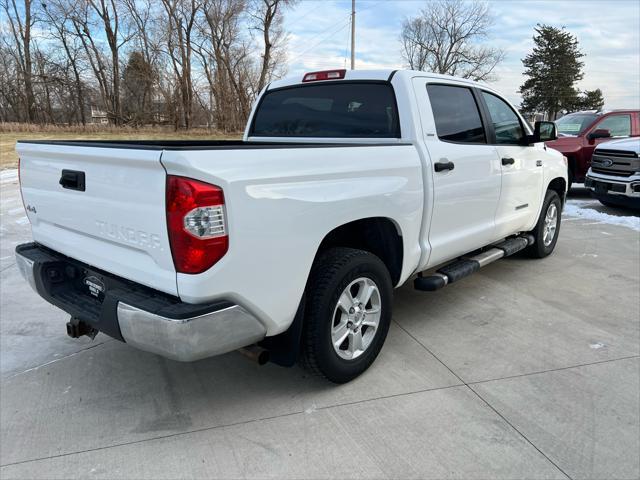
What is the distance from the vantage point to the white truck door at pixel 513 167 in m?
4.32

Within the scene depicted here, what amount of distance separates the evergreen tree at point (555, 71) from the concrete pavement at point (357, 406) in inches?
2276

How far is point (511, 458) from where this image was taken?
2393mm

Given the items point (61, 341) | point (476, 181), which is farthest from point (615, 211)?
point (61, 341)

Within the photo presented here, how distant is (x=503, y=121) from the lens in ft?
14.8

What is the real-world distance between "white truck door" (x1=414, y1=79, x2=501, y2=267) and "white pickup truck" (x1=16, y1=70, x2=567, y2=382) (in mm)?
16

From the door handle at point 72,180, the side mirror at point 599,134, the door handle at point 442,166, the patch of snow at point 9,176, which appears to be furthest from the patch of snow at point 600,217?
the patch of snow at point 9,176

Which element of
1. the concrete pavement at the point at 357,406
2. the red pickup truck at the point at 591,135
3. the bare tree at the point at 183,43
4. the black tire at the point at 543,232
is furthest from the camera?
the bare tree at the point at 183,43

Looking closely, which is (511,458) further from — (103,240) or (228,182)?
(103,240)

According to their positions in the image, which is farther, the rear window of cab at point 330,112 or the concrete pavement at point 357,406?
the rear window of cab at point 330,112

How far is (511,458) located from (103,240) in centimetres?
230

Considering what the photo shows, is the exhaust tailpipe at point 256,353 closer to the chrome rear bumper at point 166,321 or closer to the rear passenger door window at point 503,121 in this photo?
the chrome rear bumper at point 166,321

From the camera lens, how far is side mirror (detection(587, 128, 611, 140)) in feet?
32.3

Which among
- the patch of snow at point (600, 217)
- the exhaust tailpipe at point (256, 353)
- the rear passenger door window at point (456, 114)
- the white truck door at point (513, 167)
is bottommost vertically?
the patch of snow at point (600, 217)

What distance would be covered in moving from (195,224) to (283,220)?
441 mm
